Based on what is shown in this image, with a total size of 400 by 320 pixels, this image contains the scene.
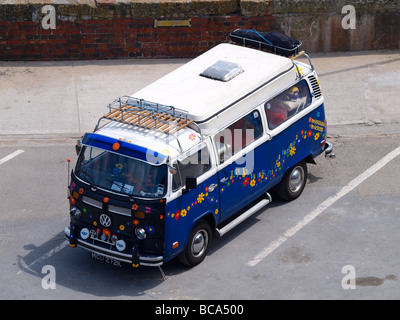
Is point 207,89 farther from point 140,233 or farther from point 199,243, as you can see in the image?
point 140,233

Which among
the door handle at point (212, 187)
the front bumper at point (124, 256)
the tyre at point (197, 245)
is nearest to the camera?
the front bumper at point (124, 256)

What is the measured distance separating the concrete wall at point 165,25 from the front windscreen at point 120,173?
670 cm

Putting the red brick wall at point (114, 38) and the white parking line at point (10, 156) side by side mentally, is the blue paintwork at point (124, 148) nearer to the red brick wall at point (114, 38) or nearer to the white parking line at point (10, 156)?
the white parking line at point (10, 156)

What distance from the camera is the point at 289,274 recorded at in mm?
11141

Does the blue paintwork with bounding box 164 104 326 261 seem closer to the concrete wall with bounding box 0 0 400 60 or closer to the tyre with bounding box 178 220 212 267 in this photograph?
the tyre with bounding box 178 220 212 267

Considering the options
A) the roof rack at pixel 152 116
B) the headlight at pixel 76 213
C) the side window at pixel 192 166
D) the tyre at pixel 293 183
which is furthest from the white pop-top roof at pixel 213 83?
the headlight at pixel 76 213

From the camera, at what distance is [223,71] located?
12062 mm

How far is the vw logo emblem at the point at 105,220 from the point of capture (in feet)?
35.3

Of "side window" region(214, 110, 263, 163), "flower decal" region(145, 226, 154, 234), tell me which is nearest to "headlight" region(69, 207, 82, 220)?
"flower decal" region(145, 226, 154, 234)
